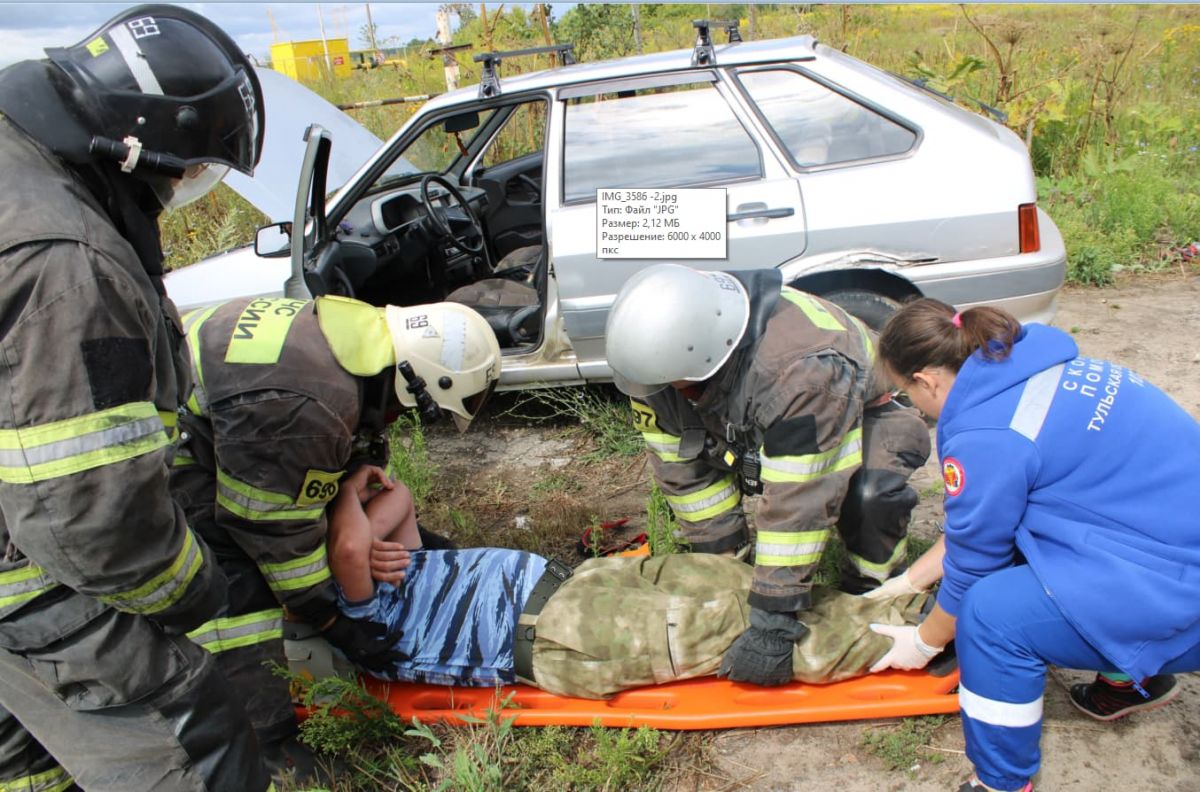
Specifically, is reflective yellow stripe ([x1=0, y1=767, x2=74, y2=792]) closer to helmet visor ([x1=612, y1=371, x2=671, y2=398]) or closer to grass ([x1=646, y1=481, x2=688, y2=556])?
helmet visor ([x1=612, y1=371, x2=671, y2=398])

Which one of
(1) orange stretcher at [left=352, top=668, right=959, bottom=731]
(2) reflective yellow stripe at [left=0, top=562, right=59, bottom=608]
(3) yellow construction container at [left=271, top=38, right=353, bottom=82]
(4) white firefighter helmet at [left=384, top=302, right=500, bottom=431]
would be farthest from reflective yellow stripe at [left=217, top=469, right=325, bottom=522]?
(3) yellow construction container at [left=271, top=38, right=353, bottom=82]

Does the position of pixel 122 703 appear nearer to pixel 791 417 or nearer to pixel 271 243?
pixel 791 417

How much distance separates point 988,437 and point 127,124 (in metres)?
1.94

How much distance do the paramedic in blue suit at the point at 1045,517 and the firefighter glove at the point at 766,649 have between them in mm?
525

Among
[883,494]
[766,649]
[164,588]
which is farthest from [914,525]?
[164,588]

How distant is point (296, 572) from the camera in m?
2.49

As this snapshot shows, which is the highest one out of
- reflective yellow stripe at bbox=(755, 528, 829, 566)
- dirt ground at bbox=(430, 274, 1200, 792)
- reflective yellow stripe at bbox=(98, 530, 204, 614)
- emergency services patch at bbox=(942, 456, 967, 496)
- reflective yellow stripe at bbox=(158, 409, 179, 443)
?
reflective yellow stripe at bbox=(158, 409, 179, 443)

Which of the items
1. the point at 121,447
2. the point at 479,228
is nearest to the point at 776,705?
the point at 121,447

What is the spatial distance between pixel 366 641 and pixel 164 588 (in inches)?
44.9

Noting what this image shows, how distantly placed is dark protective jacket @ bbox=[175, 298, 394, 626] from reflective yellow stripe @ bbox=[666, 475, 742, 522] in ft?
3.80

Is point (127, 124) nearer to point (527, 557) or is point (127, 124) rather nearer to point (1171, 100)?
point (527, 557)

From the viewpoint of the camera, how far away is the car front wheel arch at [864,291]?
398cm

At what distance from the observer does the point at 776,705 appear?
2631 mm

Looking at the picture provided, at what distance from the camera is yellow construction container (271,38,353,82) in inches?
483
